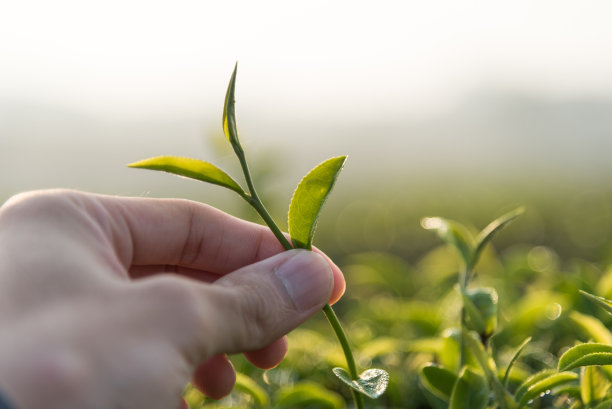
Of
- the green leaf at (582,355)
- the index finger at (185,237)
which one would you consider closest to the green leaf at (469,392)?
the green leaf at (582,355)

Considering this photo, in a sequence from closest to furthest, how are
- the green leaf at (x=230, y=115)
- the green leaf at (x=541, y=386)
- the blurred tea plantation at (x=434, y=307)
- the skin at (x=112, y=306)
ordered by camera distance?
1. the skin at (x=112, y=306)
2. the green leaf at (x=230, y=115)
3. the green leaf at (x=541, y=386)
4. the blurred tea plantation at (x=434, y=307)

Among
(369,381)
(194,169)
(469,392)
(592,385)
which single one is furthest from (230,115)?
(592,385)

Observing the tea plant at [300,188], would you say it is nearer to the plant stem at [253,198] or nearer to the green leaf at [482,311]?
the plant stem at [253,198]

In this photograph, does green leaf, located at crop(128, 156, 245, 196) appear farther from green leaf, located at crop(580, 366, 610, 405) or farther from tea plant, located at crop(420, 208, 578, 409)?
green leaf, located at crop(580, 366, 610, 405)

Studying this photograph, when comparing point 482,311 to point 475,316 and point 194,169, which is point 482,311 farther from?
point 194,169

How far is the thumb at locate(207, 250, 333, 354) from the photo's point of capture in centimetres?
68

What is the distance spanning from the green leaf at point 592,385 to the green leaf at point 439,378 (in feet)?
0.65

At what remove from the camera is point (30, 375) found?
1.76 ft

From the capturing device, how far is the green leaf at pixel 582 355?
0.75m

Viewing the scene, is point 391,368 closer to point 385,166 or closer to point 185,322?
point 185,322

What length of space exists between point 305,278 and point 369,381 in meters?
0.17

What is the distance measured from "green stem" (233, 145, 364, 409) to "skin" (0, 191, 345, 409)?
0.10 ft

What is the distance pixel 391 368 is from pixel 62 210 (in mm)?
832

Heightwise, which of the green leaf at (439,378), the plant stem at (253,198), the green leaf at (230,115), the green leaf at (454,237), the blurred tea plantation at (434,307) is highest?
the green leaf at (230,115)
